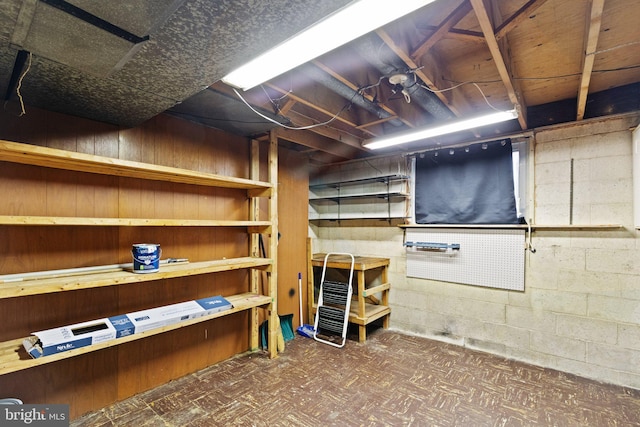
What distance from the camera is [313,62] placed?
6.20ft

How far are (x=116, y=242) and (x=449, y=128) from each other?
9.69 ft

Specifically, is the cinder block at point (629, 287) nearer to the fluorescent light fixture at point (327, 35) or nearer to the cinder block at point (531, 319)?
the cinder block at point (531, 319)

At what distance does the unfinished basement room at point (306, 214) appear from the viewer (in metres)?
1.52

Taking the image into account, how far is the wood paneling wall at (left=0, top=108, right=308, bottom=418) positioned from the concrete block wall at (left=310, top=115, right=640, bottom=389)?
9.08ft

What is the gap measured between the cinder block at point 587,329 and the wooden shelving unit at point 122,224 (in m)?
2.77

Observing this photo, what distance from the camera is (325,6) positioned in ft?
3.64

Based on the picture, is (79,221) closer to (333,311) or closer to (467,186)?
(333,311)

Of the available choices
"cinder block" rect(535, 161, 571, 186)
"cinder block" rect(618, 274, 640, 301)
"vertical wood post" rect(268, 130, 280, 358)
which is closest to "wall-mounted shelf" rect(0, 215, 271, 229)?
"vertical wood post" rect(268, 130, 280, 358)

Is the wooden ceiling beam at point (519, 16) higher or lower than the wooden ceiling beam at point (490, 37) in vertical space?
higher

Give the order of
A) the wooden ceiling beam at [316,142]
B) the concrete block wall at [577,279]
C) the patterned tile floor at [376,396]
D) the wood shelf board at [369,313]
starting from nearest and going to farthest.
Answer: the patterned tile floor at [376,396] → the concrete block wall at [577,279] → the wooden ceiling beam at [316,142] → the wood shelf board at [369,313]

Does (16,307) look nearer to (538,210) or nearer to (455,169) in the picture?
(455,169)

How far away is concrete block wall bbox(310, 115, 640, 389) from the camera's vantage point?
8.34 ft

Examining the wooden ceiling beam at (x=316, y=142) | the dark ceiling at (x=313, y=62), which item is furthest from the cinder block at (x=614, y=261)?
the wooden ceiling beam at (x=316, y=142)

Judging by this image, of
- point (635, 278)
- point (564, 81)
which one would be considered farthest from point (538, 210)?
point (564, 81)
